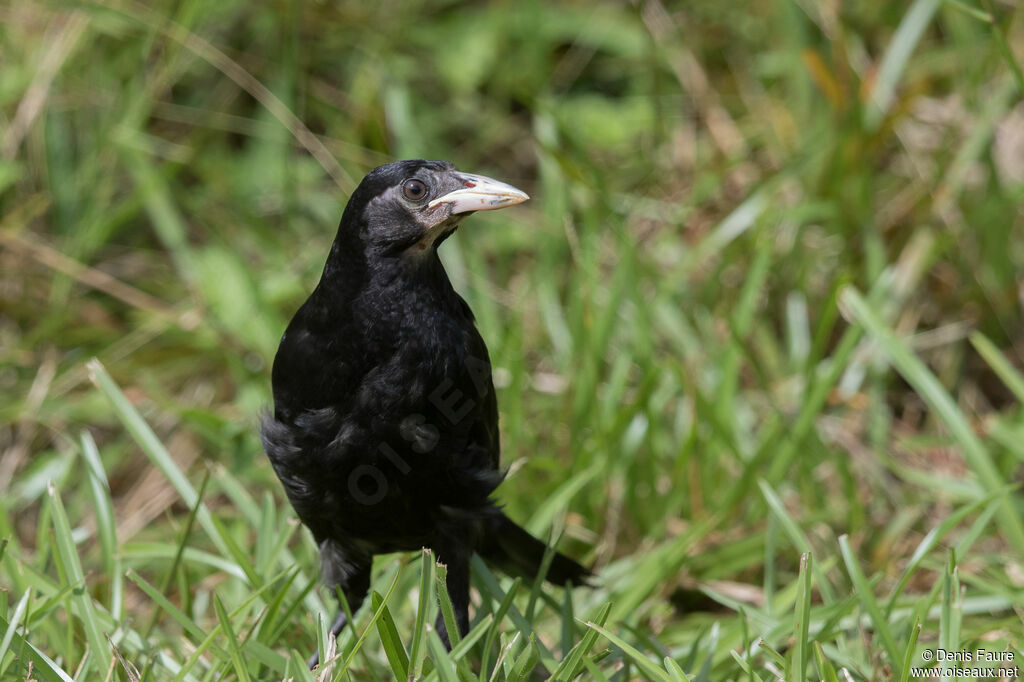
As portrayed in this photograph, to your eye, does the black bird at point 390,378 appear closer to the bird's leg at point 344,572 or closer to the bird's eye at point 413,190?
the bird's eye at point 413,190

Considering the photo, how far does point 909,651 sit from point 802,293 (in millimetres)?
1934

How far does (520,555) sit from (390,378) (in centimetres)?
71

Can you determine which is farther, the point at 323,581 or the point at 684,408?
the point at 684,408

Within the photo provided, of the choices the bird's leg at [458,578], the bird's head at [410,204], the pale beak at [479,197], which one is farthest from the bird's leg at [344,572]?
the pale beak at [479,197]

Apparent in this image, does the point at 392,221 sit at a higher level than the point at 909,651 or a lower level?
higher

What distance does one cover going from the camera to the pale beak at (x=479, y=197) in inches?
82.8

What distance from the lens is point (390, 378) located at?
2133mm

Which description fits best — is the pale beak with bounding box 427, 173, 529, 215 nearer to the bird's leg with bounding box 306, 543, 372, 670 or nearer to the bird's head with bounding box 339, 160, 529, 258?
the bird's head with bounding box 339, 160, 529, 258

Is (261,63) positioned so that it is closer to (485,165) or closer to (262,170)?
(262,170)

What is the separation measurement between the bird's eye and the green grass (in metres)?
0.71

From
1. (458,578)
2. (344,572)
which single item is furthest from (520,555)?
(344,572)

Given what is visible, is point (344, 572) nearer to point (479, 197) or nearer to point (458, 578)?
point (458, 578)

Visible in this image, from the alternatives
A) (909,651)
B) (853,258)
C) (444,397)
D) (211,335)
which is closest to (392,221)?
(444,397)

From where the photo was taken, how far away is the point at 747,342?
3807 millimetres
